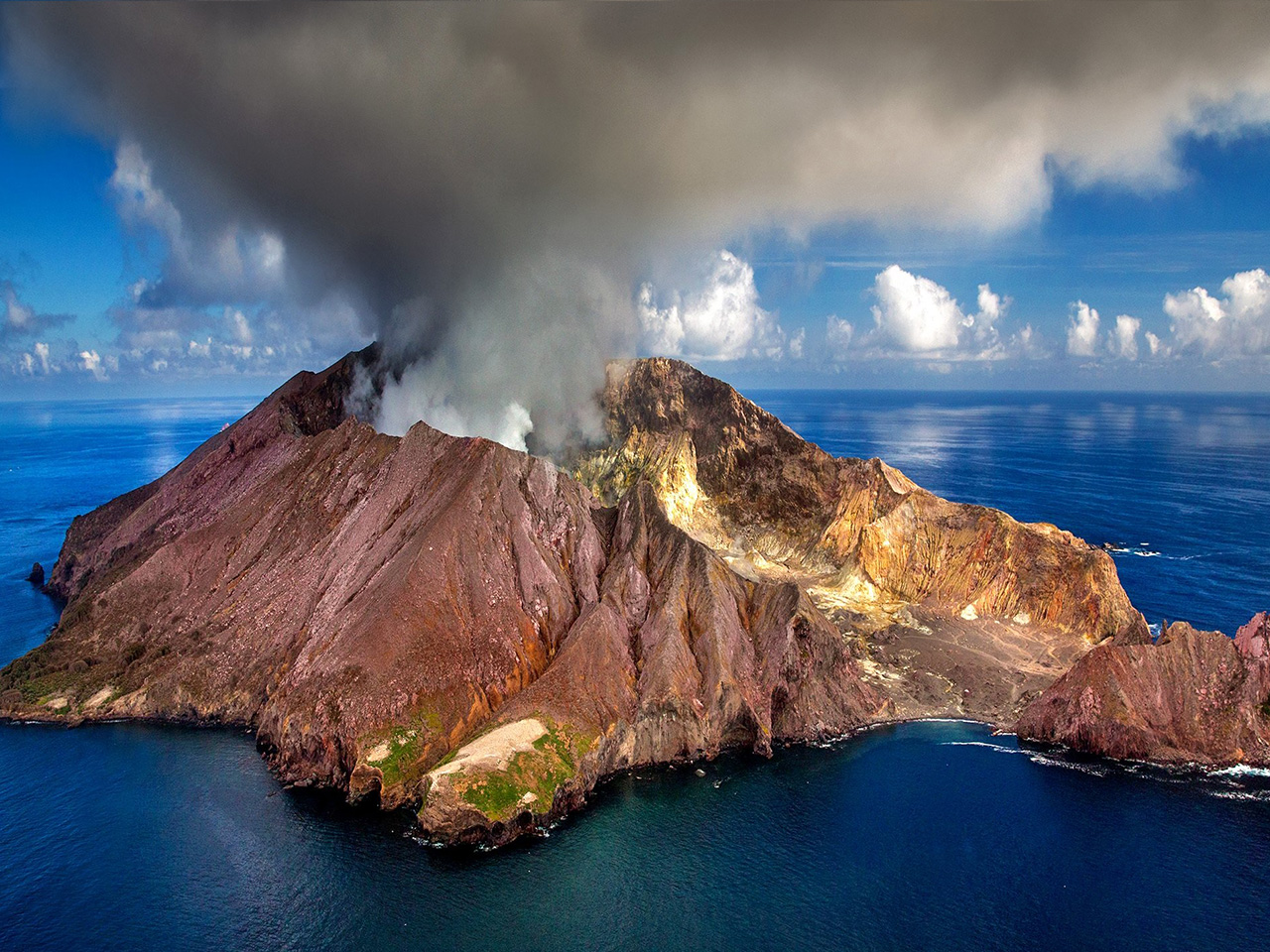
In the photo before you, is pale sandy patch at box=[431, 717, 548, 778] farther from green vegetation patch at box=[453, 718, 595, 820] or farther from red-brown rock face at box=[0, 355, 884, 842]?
green vegetation patch at box=[453, 718, 595, 820]

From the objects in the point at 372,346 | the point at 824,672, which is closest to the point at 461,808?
the point at 824,672

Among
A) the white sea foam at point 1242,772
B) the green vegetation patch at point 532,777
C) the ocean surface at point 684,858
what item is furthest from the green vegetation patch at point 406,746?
the white sea foam at point 1242,772

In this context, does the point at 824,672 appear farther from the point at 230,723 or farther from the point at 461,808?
the point at 230,723

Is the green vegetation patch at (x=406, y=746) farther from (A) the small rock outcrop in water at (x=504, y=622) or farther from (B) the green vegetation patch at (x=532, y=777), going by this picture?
(B) the green vegetation patch at (x=532, y=777)

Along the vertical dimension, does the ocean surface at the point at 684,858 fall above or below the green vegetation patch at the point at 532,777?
below

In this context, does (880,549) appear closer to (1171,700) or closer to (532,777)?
(1171,700)

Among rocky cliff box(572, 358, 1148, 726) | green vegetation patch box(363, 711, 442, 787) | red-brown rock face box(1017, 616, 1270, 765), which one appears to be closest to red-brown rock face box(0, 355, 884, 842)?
green vegetation patch box(363, 711, 442, 787)

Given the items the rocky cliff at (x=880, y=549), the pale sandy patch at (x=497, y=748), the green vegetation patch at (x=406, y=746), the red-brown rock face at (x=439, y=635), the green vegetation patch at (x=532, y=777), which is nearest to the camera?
the green vegetation patch at (x=532, y=777)
